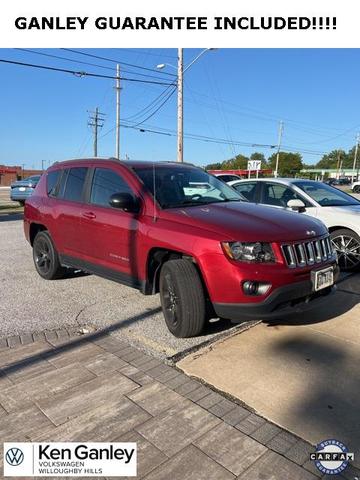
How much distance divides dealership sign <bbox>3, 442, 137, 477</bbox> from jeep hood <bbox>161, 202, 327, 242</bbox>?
181 cm

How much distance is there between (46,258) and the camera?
232 inches

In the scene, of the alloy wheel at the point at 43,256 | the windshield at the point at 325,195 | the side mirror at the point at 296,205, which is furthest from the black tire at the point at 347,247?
the alloy wheel at the point at 43,256

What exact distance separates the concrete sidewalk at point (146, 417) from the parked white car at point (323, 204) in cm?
382

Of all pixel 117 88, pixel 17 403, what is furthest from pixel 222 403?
pixel 117 88

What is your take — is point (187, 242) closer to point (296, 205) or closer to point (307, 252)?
point (307, 252)

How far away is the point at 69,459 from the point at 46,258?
13.0 feet

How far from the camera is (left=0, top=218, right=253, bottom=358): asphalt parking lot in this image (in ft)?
12.7

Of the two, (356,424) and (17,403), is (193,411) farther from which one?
(17,403)

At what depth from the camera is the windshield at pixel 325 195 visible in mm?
6738

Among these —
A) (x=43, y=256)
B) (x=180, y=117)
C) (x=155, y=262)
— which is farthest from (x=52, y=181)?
(x=180, y=117)

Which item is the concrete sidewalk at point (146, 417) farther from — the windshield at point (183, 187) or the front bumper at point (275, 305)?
the windshield at point (183, 187)

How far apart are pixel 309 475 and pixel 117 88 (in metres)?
36.0

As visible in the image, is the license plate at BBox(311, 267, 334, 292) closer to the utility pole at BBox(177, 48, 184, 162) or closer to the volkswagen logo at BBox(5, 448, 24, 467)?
the volkswagen logo at BBox(5, 448, 24, 467)

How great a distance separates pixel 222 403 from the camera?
2787mm
